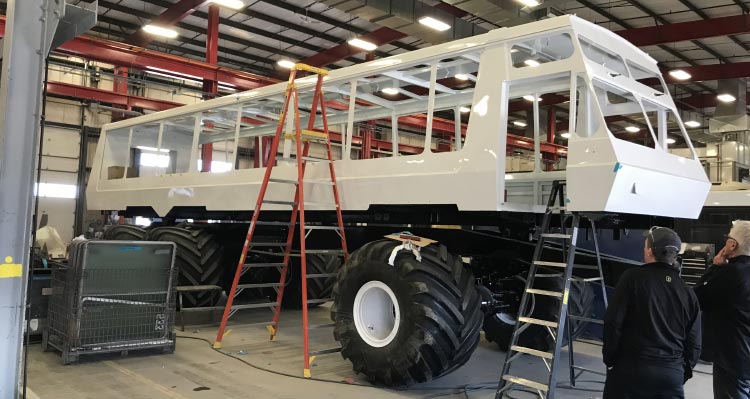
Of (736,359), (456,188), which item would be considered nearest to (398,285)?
(456,188)

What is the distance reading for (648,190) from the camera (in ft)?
15.7

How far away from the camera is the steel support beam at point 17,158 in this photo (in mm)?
3656

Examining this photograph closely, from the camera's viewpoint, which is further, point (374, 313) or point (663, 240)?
point (374, 313)

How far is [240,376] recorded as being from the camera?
573 centimetres

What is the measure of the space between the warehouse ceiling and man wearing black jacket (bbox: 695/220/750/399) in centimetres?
848

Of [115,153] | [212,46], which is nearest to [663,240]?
[115,153]

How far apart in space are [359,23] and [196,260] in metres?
10.8

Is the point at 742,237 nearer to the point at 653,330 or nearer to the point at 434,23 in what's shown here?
the point at 653,330

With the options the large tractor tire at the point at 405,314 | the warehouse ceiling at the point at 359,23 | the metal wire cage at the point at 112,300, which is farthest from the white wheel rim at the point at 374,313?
the warehouse ceiling at the point at 359,23

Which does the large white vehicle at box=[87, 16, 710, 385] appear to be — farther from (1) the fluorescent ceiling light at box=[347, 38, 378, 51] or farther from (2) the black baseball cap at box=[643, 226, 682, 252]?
(1) the fluorescent ceiling light at box=[347, 38, 378, 51]

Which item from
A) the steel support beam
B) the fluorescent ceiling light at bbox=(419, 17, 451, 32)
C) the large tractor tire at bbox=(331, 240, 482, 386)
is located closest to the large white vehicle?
the large tractor tire at bbox=(331, 240, 482, 386)

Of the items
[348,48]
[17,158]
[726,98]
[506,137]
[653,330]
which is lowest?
[653,330]

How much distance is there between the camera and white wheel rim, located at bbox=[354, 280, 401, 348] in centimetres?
561

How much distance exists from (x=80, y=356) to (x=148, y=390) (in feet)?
4.80
